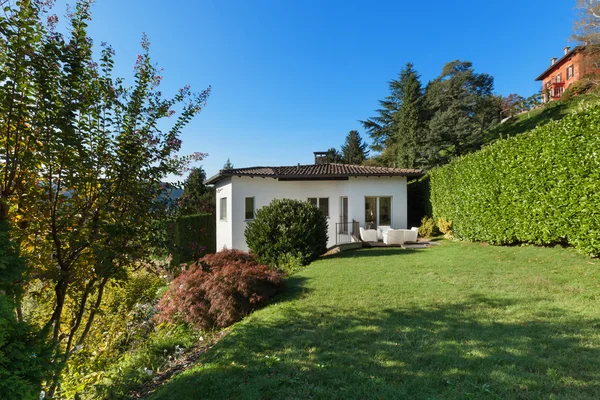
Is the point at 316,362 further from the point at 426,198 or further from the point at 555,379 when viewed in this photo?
the point at 426,198

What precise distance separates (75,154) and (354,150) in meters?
46.1

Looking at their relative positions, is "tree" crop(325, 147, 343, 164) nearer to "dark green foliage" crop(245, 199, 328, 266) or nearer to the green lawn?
"dark green foliage" crop(245, 199, 328, 266)

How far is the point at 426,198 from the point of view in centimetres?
1930

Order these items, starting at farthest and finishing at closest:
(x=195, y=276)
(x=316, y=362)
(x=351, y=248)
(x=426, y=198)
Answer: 1. (x=426, y=198)
2. (x=351, y=248)
3. (x=195, y=276)
4. (x=316, y=362)

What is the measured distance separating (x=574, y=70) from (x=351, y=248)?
49912 millimetres

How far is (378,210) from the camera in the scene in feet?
54.6

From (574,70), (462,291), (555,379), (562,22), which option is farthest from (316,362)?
(574,70)

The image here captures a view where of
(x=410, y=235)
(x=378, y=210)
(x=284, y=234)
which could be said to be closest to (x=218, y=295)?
(x=284, y=234)

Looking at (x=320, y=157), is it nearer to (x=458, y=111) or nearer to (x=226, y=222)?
(x=226, y=222)

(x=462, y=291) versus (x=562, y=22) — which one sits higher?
(x=562, y=22)

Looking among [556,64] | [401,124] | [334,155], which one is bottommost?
[334,155]

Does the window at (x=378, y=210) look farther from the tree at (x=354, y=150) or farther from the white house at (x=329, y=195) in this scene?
the tree at (x=354, y=150)

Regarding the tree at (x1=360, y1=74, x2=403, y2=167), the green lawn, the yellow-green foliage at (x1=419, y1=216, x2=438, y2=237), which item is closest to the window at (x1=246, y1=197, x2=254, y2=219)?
the green lawn

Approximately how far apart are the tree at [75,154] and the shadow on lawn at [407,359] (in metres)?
1.91
